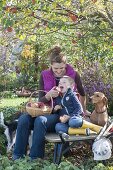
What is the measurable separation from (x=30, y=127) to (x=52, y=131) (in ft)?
0.87

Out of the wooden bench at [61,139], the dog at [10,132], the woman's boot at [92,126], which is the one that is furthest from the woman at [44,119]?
the dog at [10,132]

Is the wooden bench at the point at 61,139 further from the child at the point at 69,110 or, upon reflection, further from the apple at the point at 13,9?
the apple at the point at 13,9

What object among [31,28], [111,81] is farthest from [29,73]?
[31,28]

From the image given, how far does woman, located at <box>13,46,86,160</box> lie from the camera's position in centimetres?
485

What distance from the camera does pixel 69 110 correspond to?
16.5 feet

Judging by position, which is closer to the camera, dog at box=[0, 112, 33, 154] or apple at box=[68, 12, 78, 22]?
apple at box=[68, 12, 78, 22]

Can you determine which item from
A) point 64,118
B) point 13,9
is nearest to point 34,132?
point 64,118

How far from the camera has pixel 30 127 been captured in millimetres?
5098

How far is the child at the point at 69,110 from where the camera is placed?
485 cm

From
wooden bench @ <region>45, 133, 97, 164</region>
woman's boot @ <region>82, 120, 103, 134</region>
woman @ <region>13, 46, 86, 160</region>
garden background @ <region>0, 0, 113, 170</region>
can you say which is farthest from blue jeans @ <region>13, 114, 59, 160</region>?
garden background @ <region>0, 0, 113, 170</region>

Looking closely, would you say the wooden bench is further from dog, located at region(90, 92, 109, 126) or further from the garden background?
the garden background

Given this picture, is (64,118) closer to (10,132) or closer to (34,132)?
(34,132)

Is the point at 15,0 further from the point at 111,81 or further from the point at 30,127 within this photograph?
the point at 111,81

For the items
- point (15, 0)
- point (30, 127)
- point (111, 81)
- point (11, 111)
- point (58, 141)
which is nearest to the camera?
point (58, 141)
